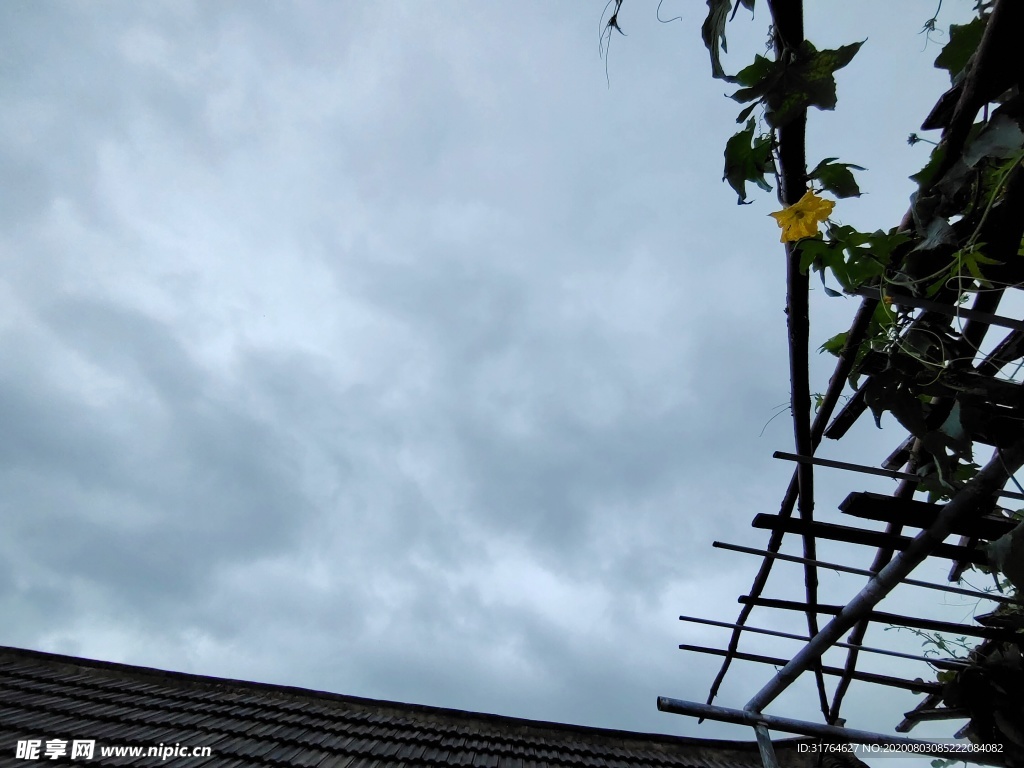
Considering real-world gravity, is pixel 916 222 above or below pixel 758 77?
below

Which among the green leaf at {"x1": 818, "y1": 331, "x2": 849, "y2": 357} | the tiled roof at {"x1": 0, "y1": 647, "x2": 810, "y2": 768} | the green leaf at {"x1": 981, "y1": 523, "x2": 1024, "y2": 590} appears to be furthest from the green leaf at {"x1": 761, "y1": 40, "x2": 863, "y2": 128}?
the tiled roof at {"x1": 0, "y1": 647, "x2": 810, "y2": 768}

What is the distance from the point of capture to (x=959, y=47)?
116 centimetres

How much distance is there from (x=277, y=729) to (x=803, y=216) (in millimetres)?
3420

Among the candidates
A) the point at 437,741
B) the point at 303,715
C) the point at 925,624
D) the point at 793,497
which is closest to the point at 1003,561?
the point at 793,497

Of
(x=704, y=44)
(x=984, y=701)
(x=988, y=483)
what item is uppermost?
(x=704, y=44)

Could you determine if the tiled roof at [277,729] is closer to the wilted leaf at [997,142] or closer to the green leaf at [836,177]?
the green leaf at [836,177]

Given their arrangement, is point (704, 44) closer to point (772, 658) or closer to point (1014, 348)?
point (1014, 348)

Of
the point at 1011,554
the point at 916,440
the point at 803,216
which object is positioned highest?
the point at 803,216

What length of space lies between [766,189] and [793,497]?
1.18 metres

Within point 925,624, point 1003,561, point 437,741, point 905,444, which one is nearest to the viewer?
point 1003,561

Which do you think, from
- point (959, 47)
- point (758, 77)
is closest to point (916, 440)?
point (959, 47)

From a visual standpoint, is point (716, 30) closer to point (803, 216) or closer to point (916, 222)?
point (803, 216)

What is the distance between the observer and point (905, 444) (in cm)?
189

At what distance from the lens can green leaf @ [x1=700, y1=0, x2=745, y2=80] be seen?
3.50ft
